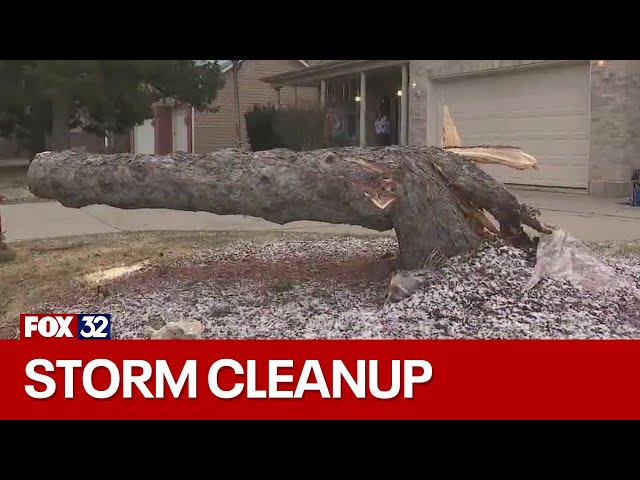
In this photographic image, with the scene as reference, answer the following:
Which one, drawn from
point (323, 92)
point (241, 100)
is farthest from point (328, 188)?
point (241, 100)

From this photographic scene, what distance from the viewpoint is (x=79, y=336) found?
4.28 m

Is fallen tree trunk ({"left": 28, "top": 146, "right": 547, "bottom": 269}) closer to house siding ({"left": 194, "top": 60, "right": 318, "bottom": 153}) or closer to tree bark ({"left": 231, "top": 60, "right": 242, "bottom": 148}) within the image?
tree bark ({"left": 231, "top": 60, "right": 242, "bottom": 148})

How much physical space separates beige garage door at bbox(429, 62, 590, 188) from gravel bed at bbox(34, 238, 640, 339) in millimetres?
7316

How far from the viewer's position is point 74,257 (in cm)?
→ 693

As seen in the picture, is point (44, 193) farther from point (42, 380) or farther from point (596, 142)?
point (596, 142)

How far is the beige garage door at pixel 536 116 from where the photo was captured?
492 inches

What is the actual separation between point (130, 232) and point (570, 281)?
5755 millimetres

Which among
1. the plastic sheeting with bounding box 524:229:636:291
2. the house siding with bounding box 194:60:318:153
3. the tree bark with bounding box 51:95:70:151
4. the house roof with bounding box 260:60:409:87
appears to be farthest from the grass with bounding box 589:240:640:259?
the house siding with bounding box 194:60:318:153

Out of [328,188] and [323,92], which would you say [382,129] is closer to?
[323,92]

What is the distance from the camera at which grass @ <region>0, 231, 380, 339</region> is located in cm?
538

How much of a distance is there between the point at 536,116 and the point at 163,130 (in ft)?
55.6

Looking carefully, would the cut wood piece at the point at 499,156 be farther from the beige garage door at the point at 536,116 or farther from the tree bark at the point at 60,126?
the tree bark at the point at 60,126

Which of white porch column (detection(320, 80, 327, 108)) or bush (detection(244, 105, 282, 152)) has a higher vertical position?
white porch column (detection(320, 80, 327, 108))

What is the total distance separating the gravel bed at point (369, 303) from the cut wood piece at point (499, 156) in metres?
0.68
